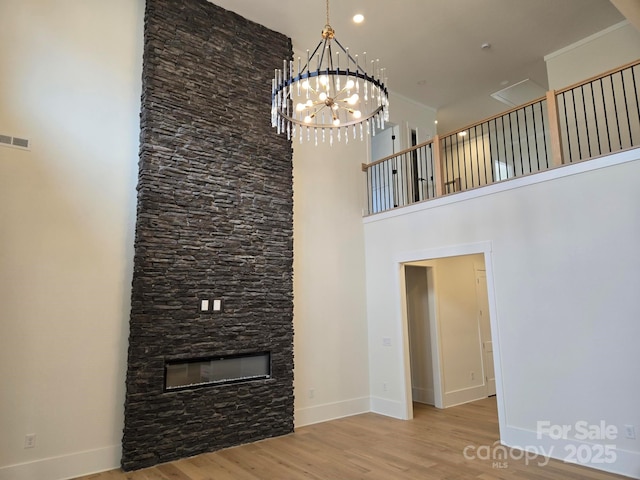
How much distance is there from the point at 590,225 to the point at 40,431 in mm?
5744

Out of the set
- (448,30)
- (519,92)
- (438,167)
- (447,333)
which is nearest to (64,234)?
(438,167)

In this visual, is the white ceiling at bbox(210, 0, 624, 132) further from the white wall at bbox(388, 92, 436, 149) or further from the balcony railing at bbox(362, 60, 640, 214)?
the balcony railing at bbox(362, 60, 640, 214)

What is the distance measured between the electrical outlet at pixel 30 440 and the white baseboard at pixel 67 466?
15cm

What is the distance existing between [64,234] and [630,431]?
578cm

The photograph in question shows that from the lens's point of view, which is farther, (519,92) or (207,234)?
(519,92)

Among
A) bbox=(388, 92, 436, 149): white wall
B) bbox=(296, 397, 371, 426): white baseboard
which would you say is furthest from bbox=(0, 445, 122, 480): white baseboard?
bbox=(388, 92, 436, 149): white wall

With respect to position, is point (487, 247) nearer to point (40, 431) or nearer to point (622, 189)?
point (622, 189)

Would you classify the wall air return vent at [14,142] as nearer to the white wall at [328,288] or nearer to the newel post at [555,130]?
the white wall at [328,288]

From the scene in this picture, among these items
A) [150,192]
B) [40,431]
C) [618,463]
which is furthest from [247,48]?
[618,463]

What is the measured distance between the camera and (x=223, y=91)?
531 cm

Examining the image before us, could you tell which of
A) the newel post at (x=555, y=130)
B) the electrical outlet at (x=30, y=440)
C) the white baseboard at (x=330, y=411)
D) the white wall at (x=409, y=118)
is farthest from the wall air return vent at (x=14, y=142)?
the white wall at (x=409, y=118)

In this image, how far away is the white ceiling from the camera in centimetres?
555

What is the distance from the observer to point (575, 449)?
4.09 m

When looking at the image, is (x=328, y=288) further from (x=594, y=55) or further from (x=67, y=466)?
(x=594, y=55)
